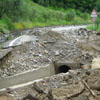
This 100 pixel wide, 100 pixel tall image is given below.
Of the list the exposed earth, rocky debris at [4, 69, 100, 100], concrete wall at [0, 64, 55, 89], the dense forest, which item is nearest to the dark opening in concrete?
the exposed earth

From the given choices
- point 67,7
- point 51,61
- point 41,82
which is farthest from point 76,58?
point 67,7

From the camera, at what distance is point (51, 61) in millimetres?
15219

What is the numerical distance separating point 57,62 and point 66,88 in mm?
5936

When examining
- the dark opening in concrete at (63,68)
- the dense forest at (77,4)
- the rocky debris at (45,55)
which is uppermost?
the dense forest at (77,4)

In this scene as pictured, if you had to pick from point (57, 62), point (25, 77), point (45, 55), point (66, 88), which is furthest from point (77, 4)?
point (66, 88)

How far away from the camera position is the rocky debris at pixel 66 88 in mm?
8836

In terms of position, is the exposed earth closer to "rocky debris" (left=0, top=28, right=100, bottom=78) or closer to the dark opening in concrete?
"rocky debris" (left=0, top=28, right=100, bottom=78)

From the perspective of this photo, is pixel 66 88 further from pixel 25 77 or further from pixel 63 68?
pixel 63 68

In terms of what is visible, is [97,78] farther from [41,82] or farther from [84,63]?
[84,63]

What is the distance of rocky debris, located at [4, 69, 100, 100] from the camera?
8836 mm

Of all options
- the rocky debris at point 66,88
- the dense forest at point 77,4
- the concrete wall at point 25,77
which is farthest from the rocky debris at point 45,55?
the dense forest at point 77,4

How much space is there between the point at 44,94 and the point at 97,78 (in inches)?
104

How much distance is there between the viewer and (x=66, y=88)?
9484mm

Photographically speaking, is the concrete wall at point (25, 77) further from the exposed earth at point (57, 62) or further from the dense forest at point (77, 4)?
the dense forest at point (77, 4)
